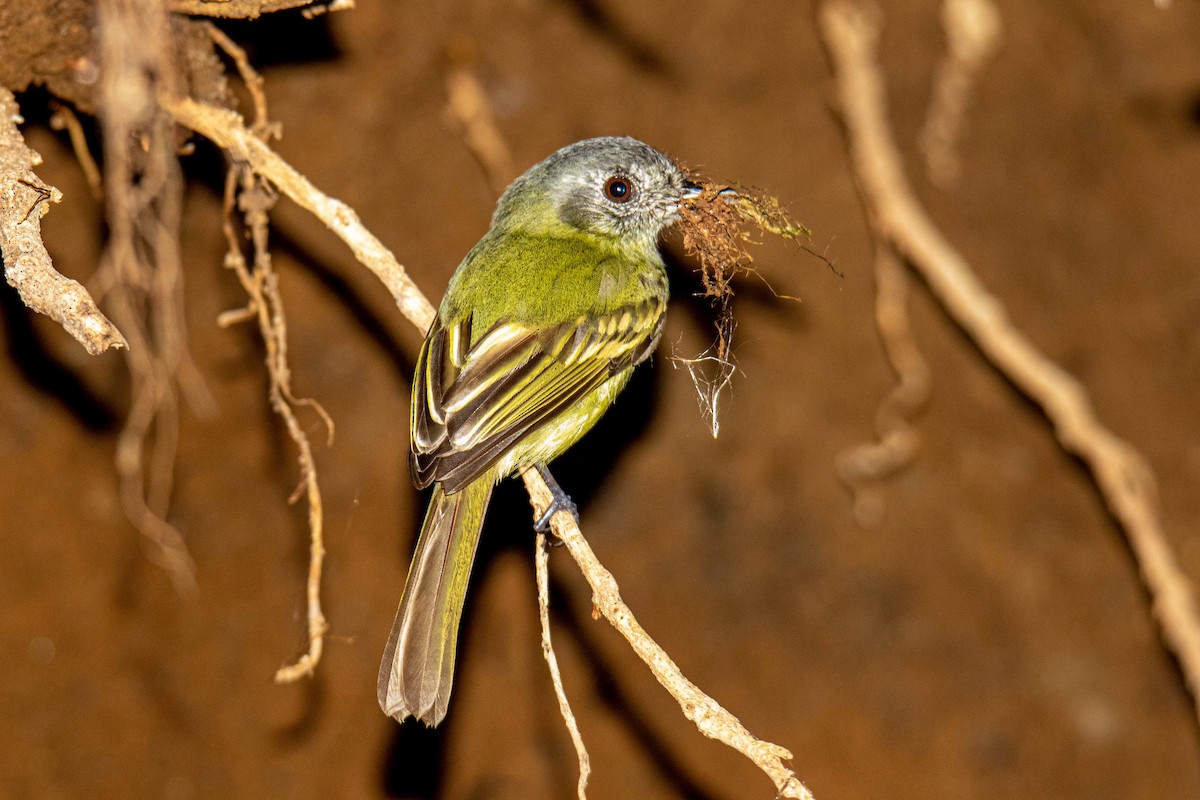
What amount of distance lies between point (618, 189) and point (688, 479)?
1.37 meters

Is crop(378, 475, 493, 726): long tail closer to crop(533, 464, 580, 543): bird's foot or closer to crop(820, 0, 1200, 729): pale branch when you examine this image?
crop(533, 464, 580, 543): bird's foot

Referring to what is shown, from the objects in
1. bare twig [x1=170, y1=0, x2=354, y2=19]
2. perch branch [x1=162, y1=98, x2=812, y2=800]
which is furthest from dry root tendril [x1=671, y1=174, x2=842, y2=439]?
bare twig [x1=170, y1=0, x2=354, y2=19]

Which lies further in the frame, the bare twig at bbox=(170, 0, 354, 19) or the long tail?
the bare twig at bbox=(170, 0, 354, 19)

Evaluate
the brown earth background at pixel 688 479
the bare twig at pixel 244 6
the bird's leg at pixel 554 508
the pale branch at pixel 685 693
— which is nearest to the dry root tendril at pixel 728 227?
the bird's leg at pixel 554 508

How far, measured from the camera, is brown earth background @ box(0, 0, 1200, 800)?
3678mm

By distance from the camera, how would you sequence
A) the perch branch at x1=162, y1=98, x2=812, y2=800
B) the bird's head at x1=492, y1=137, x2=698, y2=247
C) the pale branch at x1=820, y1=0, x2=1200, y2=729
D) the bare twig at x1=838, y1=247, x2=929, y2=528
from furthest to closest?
the bare twig at x1=838, y1=247, x2=929, y2=528 → the pale branch at x1=820, y1=0, x2=1200, y2=729 → the bird's head at x1=492, y1=137, x2=698, y2=247 → the perch branch at x1=162, y1=98, x2=812, y2=800

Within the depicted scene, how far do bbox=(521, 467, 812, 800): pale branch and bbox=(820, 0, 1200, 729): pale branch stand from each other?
1.80m

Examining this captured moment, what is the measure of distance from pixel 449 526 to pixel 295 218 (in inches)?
57.5

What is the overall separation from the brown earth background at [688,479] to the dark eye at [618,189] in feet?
1.96

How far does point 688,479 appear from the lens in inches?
166

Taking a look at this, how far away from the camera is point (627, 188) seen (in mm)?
3264

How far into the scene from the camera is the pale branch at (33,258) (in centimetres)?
192

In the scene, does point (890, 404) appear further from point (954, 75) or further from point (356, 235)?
point (356, 235)

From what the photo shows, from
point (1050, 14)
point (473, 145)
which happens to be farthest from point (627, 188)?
point (1050, 14)
